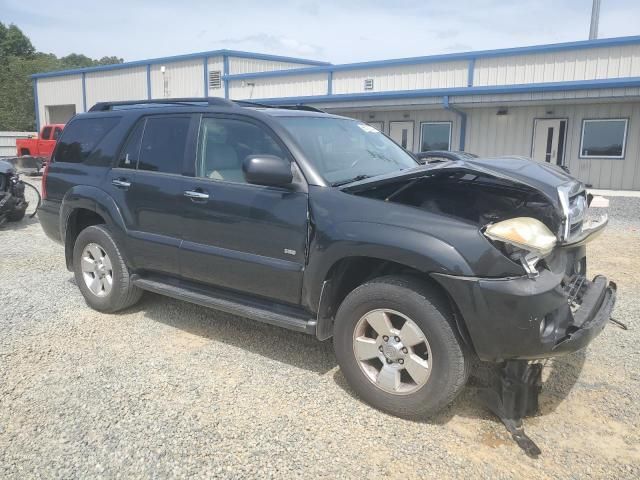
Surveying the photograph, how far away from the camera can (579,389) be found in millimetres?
3582

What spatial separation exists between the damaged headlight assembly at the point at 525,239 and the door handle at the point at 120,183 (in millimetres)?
3079

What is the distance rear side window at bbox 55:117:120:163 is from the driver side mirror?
6.99 feet

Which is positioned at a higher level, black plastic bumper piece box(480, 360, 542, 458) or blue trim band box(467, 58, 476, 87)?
blue trim band box(467, 58, 476, 87)

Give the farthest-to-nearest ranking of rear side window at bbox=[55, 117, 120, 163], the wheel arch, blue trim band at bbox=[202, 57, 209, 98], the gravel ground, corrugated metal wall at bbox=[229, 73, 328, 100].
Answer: blue trim band at bbox=[202, 57, 209, 98], corrugated metal wall at bbox=[229, 73, 328, 100], rear side window at bbox=[55, 117, 120, 163], the wheel arch, the gravel ground

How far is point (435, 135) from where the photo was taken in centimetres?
1969

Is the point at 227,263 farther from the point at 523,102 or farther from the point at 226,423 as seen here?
the point at 523,102

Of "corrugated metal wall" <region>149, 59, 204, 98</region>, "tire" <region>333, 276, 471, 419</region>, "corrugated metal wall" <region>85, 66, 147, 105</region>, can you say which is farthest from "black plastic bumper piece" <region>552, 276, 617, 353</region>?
"corrugated metal wall" <region>85, 66, 147, 105</region>

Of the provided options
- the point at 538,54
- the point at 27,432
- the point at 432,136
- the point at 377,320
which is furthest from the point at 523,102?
the point at 27,432

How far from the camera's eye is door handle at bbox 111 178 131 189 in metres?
4.57

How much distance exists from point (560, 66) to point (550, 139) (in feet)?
7.51

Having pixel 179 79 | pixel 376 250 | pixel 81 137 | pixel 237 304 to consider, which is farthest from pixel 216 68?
pixel 376 250

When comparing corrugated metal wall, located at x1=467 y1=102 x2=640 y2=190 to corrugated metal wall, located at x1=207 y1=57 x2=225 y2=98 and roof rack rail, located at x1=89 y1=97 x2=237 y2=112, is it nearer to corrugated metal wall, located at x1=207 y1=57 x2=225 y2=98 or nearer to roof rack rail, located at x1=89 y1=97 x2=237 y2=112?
corrugated metal wall, located at x1=207 y1=57 x2=225 y2=98

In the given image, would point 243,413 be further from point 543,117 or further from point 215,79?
point 215,79

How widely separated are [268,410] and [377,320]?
0.88 m
